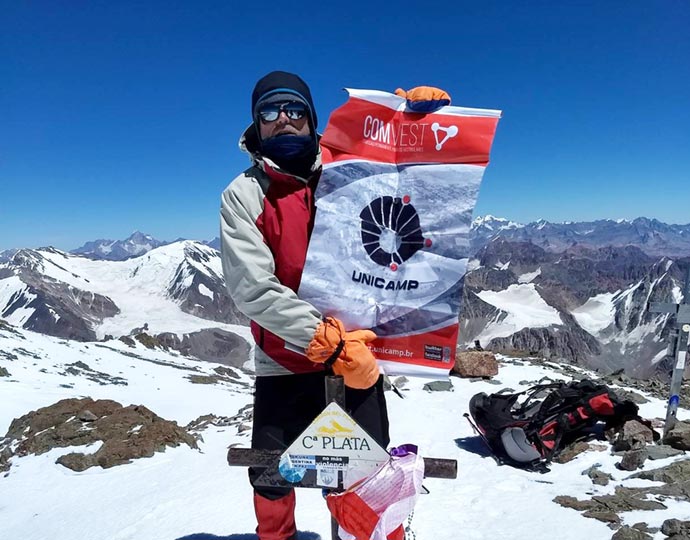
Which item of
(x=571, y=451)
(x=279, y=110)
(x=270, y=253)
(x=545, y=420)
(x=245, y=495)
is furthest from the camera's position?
(x=545, y=420)

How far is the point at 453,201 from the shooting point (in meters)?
3.30

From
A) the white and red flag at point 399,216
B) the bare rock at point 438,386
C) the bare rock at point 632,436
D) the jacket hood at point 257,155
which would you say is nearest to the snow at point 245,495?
the bare rock at point 438,386

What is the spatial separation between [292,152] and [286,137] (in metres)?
0.12

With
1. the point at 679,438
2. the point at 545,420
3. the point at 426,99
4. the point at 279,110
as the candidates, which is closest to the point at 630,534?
the point at 545,420

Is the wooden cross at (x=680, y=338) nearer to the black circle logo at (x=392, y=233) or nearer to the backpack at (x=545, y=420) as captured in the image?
the backpack at (x=545, y=420)

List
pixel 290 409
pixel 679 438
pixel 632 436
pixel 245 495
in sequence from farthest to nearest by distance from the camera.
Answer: pixel 632 436
pixel 679 438
pixel 245 495
pixel 290 409

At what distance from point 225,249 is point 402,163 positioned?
4.57ft

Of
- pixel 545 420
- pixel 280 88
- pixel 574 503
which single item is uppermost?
pixel 280 88

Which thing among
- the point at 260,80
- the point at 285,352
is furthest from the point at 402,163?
the point at 285,352

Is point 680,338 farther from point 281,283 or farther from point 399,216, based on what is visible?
point 281,283

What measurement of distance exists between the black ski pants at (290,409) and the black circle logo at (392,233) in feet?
3.31

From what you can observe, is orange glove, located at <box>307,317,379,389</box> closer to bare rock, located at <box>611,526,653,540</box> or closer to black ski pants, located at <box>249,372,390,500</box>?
black ski pants, located at <box>249,372,390,500</box>

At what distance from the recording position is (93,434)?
9844 millimetres

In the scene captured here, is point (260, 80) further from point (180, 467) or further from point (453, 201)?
point (180, 467)
